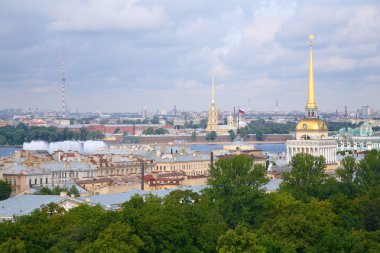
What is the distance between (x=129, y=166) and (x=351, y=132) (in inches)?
2384

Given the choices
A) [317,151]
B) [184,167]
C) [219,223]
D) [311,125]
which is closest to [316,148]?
[317,151]

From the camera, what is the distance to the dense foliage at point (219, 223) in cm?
3080

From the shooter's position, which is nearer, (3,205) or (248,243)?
(248,243)

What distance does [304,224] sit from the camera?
3388 cm

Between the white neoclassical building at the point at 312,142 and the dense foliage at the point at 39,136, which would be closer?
the white neoclassical building at the point at 312,142

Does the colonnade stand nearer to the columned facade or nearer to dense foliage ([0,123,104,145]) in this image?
the columned facade

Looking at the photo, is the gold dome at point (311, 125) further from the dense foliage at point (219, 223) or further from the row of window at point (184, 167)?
the dense foliage at point (219, 223)

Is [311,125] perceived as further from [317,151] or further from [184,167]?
[184,167]

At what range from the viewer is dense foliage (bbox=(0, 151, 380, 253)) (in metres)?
30.8

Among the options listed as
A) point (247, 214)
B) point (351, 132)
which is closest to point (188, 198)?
point (247, 214)

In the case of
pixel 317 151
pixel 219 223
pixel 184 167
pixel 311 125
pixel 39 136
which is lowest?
pixel 184 167

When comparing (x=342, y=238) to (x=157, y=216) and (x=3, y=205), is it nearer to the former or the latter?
(x=157, y=216)

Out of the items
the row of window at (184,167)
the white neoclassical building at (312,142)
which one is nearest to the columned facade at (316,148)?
the white neoclassical building at (312,142)

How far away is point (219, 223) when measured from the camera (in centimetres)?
3469
